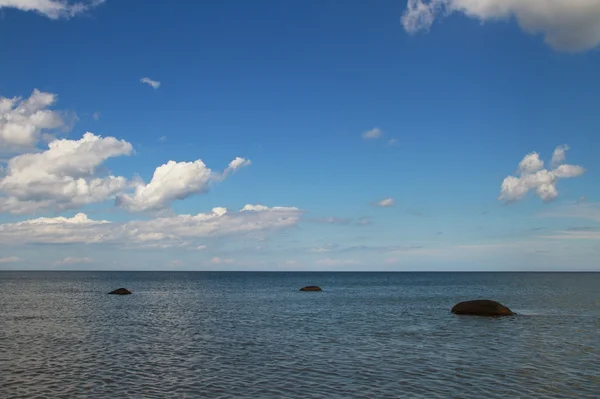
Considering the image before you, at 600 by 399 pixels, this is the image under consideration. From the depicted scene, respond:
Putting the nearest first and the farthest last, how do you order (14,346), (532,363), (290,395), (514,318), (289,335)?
(290,395) < (532,363) < (14,346) < (289,335) < (514,318)

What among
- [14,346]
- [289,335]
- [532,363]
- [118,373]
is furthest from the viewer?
[289,335]

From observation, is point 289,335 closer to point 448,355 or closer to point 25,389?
point 448,355

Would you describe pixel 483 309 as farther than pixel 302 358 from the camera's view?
Yes

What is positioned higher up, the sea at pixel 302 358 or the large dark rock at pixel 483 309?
the large dark rock at pixel 483 309

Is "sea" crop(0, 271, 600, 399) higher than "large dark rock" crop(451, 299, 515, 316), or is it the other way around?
"large dark rock" crop(451, 299, 515, 316)

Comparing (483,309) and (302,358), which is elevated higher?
(483,309)

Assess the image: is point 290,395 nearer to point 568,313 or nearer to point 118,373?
point 118,373

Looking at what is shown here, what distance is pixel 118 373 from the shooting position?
28.3 meters

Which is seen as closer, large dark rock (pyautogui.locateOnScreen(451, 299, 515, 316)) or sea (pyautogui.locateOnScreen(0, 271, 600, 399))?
sea (pyautogui.locateOnScreen(0, 271, 600, 399))

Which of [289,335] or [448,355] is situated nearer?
[448,355]

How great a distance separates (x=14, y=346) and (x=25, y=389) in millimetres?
15675

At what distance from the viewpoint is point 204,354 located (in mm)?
34531

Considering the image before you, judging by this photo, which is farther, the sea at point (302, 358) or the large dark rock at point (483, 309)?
the large dark rock at point (483, 309)

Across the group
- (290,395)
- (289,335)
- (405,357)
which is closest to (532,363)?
(405,357)
